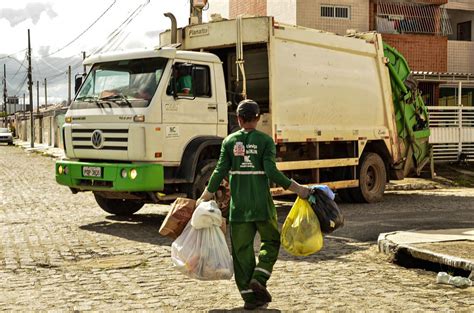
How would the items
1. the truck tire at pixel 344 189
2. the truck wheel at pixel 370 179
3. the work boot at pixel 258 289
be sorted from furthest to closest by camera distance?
the truck wheel at pixel 370 179
the truck tire at pixel 344 189
the work boot at pixel 258 289

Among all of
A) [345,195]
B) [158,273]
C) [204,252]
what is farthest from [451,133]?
[204,252]

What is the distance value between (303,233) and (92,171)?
5434 millimetres

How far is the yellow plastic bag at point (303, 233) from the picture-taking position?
5.93 metres

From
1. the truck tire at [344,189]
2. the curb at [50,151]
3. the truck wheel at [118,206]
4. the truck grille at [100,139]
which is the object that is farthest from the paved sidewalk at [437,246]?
the curb at [50,151]

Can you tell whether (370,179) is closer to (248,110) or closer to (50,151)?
(248,110)

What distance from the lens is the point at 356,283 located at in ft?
22.7

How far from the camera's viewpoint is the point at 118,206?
40.3 feet

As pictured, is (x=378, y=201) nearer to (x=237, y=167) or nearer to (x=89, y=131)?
(x=89, y=131)

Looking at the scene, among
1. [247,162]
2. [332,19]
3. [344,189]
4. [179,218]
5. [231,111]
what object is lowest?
[344,189]

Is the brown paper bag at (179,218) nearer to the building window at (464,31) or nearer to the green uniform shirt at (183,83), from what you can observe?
the green uniform shirt at (183,83)

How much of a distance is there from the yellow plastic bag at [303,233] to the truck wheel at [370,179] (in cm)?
861

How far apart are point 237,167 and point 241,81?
623 centimetres

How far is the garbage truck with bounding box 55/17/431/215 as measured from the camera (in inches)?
408

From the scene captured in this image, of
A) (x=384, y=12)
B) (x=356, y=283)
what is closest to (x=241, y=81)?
(x=356, y=283)
